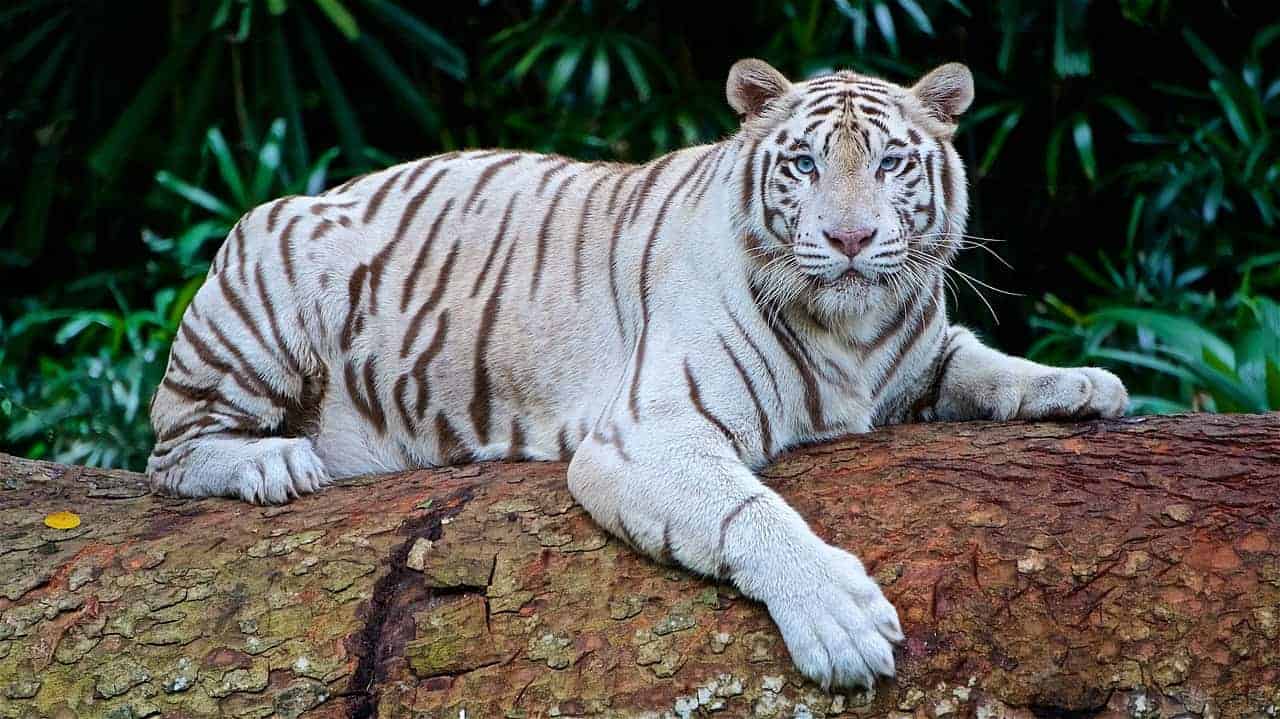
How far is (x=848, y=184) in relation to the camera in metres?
2.70

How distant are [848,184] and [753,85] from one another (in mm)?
385

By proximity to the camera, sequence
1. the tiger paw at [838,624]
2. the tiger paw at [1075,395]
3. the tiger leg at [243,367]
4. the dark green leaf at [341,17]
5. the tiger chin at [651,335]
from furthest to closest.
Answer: the dark green leaf at [341,17], the tiger leg at [243,367], the tiger paw at [1075,395], the tiger chin at [651,335], the tiger paw at [838,624]

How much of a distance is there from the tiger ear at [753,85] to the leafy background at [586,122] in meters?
2.58

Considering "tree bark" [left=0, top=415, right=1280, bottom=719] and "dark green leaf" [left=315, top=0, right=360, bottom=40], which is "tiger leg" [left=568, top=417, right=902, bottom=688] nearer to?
"tree bark" [left=0, top=415, right=1280, bottom=719]

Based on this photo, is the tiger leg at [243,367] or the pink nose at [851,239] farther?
the tiger leg at [243,367]

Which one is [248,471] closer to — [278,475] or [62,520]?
[278,475]

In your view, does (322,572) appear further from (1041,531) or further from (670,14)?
(670,14)

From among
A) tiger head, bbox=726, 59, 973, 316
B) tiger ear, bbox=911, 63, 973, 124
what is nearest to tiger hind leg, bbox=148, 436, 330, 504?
tiger head, bbox=726, 59, 973, 316

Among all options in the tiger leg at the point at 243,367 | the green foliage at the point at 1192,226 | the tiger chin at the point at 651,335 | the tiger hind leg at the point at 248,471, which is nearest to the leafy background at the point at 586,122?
the green foliage at the point at 1192,226

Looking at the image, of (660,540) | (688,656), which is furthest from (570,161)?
(688,656)

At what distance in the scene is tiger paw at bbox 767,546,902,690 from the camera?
2.21m

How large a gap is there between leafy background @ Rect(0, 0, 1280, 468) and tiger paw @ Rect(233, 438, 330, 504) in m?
2.16

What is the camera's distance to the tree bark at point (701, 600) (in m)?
2.25

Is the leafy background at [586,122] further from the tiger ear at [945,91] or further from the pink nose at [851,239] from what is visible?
the pink nose at [851,239]
